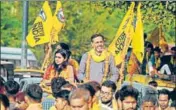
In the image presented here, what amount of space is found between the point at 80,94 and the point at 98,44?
0.43 meters

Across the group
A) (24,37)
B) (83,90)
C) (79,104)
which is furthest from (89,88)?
(24,37)

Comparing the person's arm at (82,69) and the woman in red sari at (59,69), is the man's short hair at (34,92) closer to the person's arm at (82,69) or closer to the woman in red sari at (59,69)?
the woman in red sari at (59,69)

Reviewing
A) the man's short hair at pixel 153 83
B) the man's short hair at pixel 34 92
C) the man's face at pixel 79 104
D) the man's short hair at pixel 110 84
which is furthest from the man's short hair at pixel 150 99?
the man's short hair at pixel 34 92

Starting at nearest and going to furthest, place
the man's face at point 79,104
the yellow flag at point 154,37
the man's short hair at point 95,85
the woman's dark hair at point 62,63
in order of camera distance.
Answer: the man's face at point 79,104, the man's short hair at point 95,85, the woman's dark hair at point 62,63, the yellow flag at point 154,37

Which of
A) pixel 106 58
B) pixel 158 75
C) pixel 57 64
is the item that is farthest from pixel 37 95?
pixel 158 75

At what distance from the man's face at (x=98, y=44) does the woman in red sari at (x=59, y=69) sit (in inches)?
9.3

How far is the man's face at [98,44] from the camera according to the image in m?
4.79

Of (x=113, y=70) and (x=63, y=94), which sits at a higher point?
(x=113, y=70)

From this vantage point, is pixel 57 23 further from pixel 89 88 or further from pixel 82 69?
pixel 89 88

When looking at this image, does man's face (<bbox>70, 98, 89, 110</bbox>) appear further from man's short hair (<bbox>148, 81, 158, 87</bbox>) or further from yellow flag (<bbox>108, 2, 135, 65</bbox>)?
man's short hair (<bbox>148, 81, 158, 87</bbox>)

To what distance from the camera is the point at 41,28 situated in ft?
16.1

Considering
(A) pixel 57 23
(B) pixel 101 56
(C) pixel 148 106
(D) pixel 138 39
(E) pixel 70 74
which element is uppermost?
(A) pixel 57 23

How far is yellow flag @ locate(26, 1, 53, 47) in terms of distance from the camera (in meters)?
4.90

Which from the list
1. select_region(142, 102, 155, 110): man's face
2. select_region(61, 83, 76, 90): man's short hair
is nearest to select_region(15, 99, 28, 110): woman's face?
select_region(61, 83, 76, 90): man's short hair
